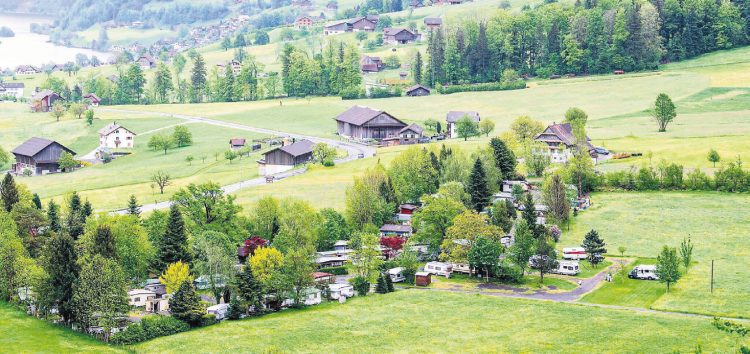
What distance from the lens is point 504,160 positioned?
268 feet

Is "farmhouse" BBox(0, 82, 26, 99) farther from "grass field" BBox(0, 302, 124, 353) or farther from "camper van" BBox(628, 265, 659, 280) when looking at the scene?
"camper van" BBox(628, 265, 659, 280)

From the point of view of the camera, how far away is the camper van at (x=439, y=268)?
199 ft

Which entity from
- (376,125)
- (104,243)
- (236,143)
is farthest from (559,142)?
(104,243)

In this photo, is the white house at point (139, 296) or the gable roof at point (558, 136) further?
the gable roof at point (558, 136)

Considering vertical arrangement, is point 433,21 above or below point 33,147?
above

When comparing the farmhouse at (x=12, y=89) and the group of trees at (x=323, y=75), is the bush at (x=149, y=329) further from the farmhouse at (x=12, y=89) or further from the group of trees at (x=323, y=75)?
the farmhouse at (x=12, y=89)

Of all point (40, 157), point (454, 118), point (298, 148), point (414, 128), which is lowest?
point (40, 157)

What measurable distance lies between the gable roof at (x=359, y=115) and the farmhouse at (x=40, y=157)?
33.5 meters

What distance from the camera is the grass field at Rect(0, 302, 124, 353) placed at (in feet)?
152

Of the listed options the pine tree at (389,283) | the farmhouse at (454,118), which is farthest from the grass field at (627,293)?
the farmhouse at (454,118)

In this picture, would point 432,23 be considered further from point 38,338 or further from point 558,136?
point 38,338

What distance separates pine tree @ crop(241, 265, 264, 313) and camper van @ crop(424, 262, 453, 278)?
41.8 ft

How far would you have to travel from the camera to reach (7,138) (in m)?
120

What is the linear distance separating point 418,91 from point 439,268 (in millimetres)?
81301
